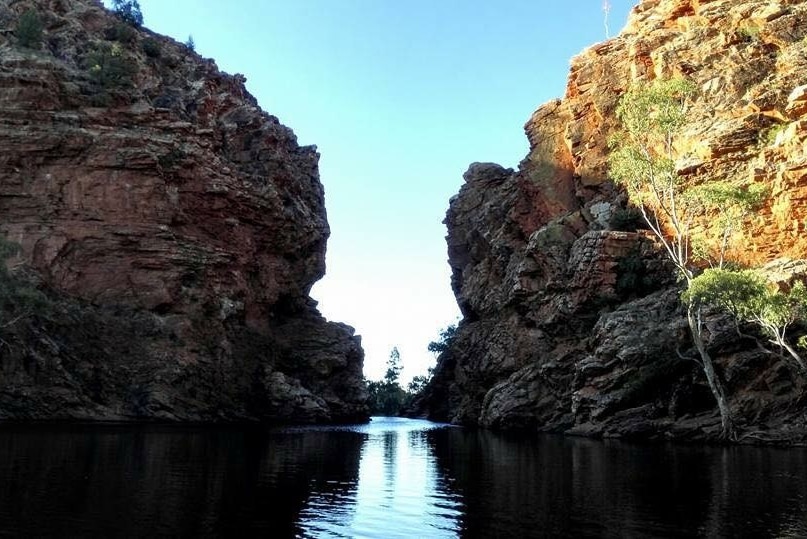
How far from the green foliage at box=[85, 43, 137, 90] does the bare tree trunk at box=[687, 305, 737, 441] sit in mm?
70590

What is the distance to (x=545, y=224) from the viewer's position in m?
88.6

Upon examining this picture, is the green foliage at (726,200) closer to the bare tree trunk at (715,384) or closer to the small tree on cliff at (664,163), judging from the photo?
the small tree on cliff at (664,163)

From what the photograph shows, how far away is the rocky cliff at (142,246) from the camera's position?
221ft

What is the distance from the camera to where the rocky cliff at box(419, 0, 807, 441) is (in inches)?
2157

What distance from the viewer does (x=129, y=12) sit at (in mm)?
110000

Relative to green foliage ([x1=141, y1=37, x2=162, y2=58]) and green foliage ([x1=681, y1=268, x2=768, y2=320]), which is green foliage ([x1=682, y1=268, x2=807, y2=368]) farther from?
green foliage ([x1=141, y1=37, x2=162, y2=58])

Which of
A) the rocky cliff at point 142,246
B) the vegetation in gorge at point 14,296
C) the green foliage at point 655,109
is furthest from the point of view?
the rocky cliff at point 142,246

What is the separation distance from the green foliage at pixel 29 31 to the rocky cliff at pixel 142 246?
328 mm

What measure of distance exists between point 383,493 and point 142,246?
62.7 meters

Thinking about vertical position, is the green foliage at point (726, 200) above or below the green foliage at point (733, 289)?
above

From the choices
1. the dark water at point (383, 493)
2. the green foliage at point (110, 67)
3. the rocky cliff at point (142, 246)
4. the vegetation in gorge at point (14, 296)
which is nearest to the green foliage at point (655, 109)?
the dark water at point (383, 493)

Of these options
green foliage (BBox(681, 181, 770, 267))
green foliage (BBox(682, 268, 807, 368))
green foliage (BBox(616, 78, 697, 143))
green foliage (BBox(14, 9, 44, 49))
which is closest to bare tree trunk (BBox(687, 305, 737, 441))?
green foliage (BBox(682, 268, 807, 368))

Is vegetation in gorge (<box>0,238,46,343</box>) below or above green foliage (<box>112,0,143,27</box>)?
below

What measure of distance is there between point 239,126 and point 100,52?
20204 millimetres
